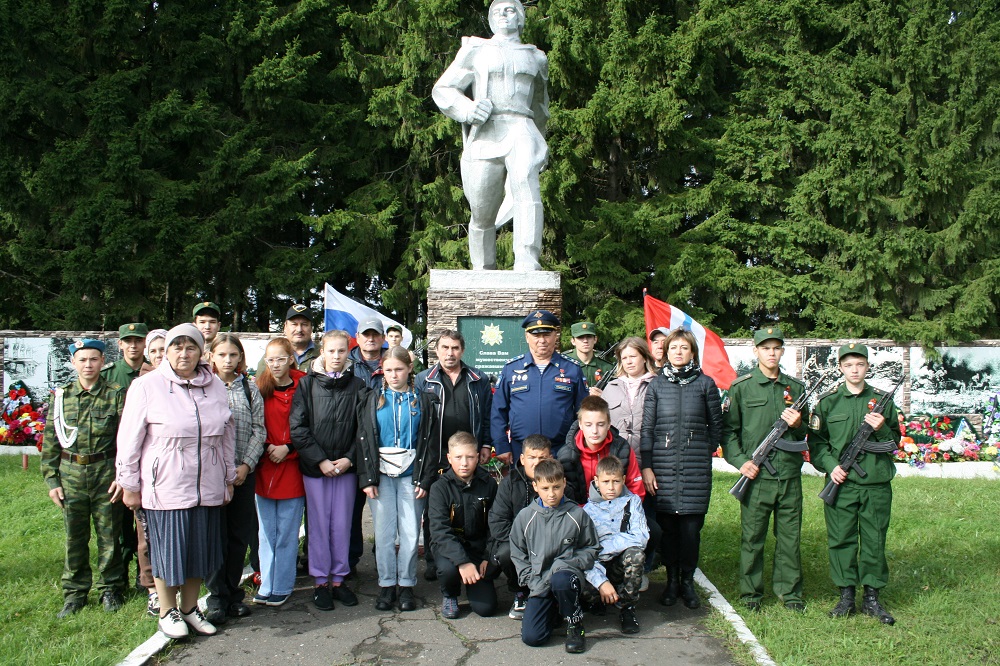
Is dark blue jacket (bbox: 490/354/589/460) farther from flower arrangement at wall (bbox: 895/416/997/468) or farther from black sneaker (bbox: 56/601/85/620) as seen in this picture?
flower arrangement at wall (bbox: 895/416/997/468)

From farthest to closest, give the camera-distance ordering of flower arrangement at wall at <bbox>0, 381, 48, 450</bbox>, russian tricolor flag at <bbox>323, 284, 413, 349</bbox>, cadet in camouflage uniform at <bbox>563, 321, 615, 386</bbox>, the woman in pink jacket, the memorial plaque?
flower arrangement at wall at <bbox>0, 381, 48, 450</bbox>
russian tricolor flag at <bbox>323, 284, 413, 349</bbox>
the memorial plaque
cadet in camouflage uniform at <bbox>563, 321, 615, 386</bbox>
the woman in pink jacket

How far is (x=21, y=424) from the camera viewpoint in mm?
9758

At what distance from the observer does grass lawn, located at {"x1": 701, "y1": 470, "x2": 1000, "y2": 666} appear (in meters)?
3.91

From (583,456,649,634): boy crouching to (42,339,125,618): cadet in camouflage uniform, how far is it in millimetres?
2704

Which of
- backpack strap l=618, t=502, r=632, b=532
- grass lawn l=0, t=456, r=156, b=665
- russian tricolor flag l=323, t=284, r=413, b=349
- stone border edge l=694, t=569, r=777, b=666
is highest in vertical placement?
russian tricolor flag l=323, t=284, r=413, b=349

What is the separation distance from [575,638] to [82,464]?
2.91 metres

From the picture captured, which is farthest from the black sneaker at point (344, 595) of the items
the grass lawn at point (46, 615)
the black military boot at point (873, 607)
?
the black military boot at point (873, 607)

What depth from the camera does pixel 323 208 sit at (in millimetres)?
15531

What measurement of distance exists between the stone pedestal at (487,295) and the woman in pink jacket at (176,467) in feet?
9.87

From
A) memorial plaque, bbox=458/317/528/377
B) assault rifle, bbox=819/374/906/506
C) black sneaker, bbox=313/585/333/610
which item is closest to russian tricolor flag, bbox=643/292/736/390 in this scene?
memorial plaque, bbox=458/317/528/377

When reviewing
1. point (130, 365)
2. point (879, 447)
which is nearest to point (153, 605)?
point (130, 365)

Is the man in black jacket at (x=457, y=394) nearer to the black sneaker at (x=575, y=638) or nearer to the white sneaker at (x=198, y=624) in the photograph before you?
the black sneaker at (x=575, y=638)

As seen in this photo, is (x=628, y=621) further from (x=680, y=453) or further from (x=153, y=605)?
(x=153, y=605)

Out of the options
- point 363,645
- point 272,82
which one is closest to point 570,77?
point 272,82
